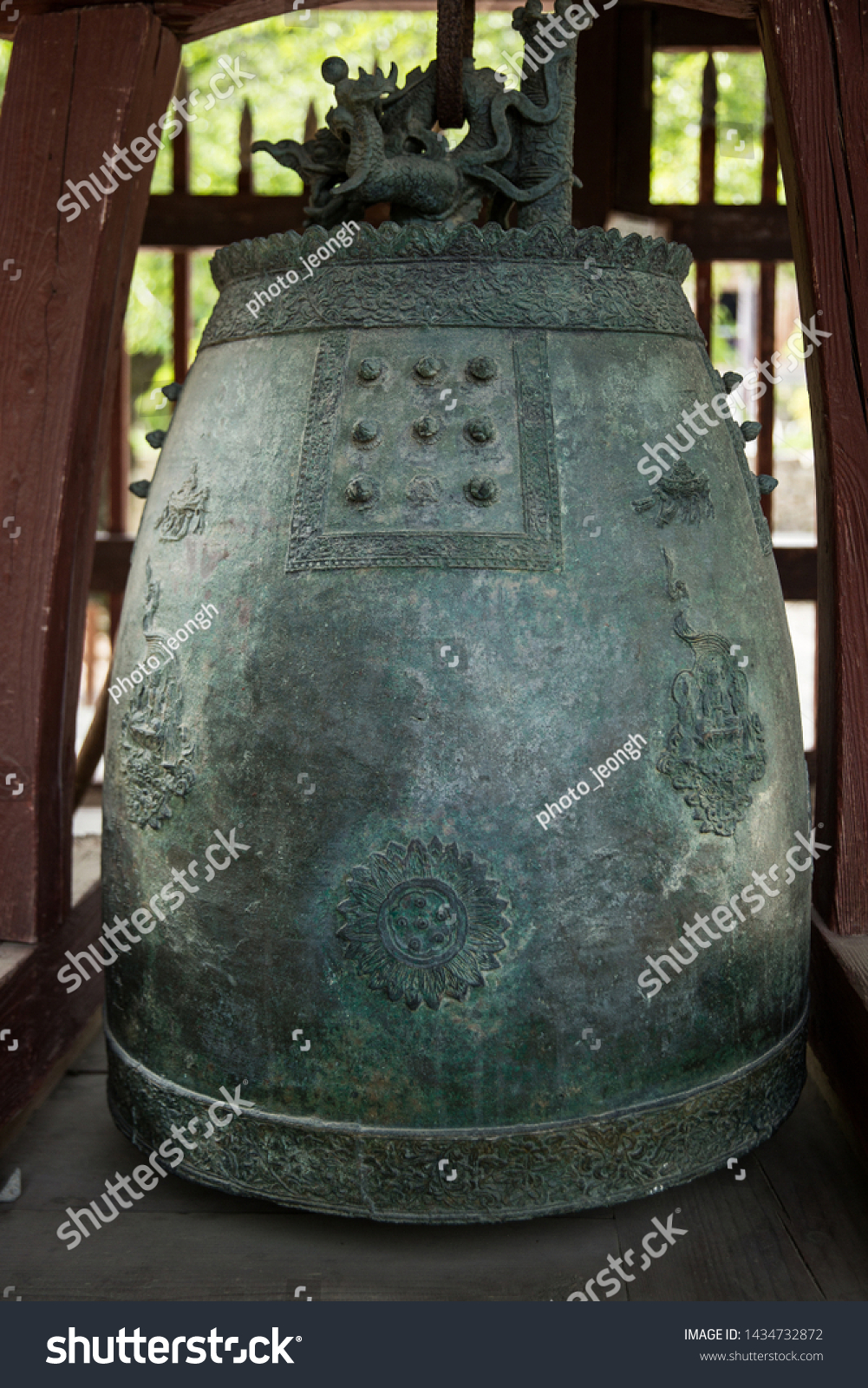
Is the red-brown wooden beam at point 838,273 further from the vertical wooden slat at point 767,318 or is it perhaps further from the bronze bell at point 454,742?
the vertical wooden slat at point 767,318

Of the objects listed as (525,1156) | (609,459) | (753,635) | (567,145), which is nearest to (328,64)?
(567,145)

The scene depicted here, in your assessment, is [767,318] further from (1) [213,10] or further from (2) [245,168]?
(1) [213,10]

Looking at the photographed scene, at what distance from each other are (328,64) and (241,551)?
0.91m

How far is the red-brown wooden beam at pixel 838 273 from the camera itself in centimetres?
242

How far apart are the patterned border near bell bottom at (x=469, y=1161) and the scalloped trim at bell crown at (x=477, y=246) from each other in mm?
1465

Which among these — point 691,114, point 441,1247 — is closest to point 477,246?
point 441,1247

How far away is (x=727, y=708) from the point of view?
2041 millimetres

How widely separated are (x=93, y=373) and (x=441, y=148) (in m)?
0.87

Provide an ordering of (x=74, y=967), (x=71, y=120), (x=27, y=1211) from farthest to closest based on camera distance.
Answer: (x=74, y=967) → (x=71, y=120) → (x=27, y=1211)

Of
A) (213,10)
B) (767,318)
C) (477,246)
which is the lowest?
(477,246)

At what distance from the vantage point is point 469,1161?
6.45ft

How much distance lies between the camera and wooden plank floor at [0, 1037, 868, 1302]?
1.98m

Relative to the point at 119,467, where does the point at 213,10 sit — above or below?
above

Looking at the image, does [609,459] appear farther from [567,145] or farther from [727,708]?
[567,145]
